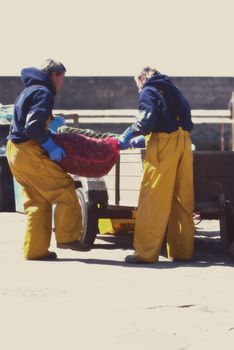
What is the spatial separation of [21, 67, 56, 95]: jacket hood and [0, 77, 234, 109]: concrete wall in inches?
809

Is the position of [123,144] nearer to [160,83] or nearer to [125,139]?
[125,139]

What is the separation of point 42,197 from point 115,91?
2085cm

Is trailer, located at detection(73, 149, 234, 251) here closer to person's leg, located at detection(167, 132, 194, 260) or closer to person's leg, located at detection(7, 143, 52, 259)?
person's leg, located at detection(167, 132, 194, 260)

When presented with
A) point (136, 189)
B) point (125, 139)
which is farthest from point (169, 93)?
point (136, 189)

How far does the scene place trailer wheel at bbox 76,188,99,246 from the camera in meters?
8.24

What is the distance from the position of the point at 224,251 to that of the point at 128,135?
1.61m

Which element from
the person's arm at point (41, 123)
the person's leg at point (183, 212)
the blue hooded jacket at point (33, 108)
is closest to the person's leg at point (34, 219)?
the blue hooded jacket at point (33, 108)

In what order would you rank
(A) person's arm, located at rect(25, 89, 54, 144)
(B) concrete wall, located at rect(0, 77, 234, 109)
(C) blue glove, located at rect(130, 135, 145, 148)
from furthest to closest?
(B) concrete wall, located at rect(0, 77, 234, 109) → (C) blue glove, located at rect(130, 135, 145, 148) → (A) person's arm, located at rect(25, 89, 54, 144)

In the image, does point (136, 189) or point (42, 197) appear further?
point (136, 189)

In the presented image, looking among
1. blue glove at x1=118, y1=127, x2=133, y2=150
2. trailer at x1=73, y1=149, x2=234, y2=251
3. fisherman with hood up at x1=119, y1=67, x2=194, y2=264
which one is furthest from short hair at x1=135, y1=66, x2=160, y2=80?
trailer at x1=73, y1=149, x2=234, y2=251

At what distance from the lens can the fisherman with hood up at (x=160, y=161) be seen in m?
7.62

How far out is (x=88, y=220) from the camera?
27.0 feet

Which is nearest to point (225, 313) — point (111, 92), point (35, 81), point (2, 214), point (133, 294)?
point (133, 294)

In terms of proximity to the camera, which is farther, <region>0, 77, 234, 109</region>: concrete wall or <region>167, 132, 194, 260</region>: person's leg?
<region>0, 77, 234, 109</region>: concrete wall
